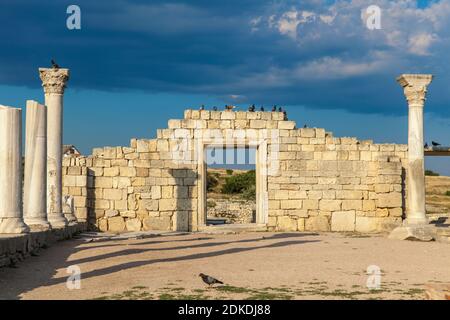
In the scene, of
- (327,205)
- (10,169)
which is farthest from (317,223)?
(10,169)

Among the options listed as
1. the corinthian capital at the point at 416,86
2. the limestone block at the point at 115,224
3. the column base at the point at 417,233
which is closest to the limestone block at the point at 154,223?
the limestone block at the point at 115,224

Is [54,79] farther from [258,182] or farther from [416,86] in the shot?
[416,86]

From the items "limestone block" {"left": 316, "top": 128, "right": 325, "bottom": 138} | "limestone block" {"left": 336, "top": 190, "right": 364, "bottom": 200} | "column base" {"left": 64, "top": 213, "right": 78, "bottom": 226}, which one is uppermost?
"limestone block" {"left": 316, "top": 128, "right": 325, "bottom": 138}

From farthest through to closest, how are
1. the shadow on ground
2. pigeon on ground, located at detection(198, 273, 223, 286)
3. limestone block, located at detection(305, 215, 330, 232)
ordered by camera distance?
limestone block, located at detection(305, 215, 330, 232) → the shadow on ground → pigeon on ground, located at detection(198, 273, 223, 286)

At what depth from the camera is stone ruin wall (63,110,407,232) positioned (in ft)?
69.7

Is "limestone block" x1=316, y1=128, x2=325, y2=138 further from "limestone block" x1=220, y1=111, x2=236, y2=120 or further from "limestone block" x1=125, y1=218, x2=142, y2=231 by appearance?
"limestone block" x1=125, y1=218, x2=142, y2=231

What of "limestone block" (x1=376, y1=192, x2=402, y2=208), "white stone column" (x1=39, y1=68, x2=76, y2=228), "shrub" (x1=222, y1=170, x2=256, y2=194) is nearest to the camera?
"white stone column" (x1=39, y1=68, x2=76, y2=228)

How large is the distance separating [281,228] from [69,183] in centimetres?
671

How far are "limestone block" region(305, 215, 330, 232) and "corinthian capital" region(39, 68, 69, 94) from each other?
346 inches

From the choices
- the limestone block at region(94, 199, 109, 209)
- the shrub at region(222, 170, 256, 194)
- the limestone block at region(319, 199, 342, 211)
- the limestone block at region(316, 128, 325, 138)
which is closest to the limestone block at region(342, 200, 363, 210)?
the limestone block at region(319, 199, 342, 211)

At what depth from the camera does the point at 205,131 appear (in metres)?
21.7

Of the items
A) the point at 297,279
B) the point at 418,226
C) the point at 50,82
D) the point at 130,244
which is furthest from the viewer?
the point at 418,226

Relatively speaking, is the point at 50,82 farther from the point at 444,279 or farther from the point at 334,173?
the point at 444,279
